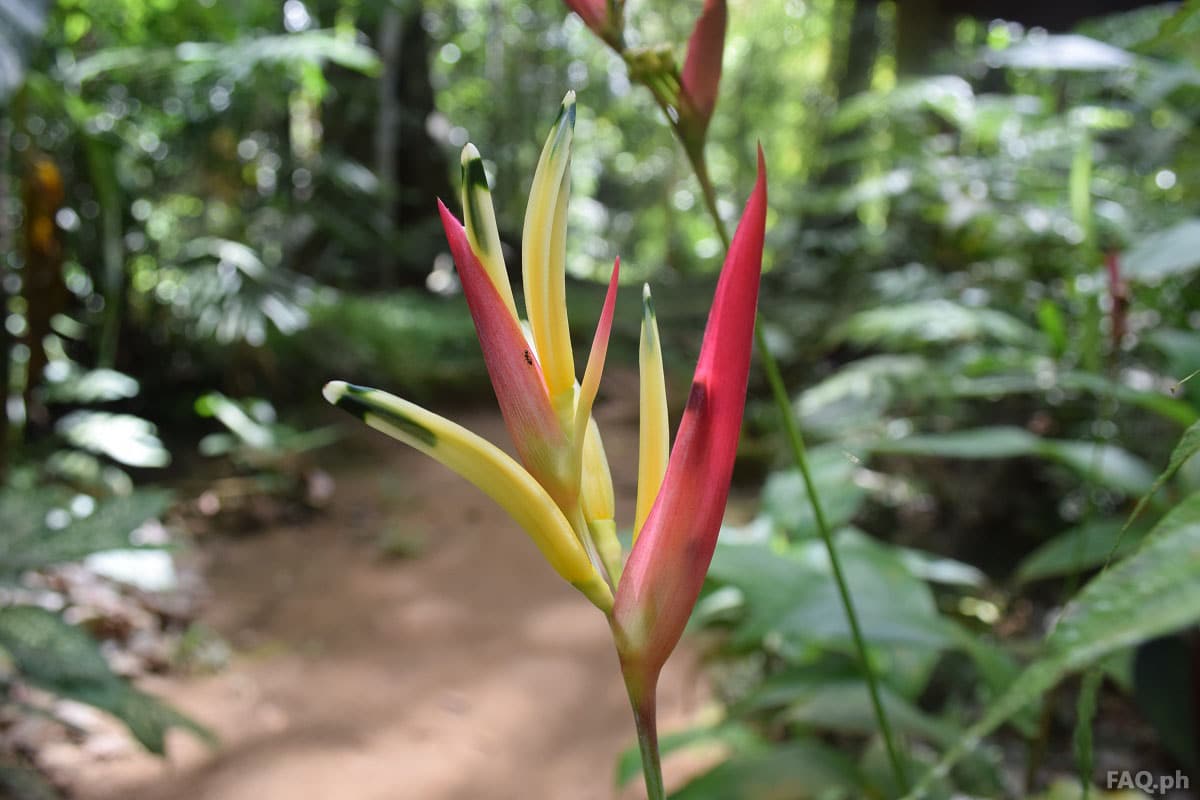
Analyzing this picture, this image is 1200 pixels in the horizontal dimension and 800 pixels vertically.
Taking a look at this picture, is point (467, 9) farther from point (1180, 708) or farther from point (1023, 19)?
point (1180, 708)

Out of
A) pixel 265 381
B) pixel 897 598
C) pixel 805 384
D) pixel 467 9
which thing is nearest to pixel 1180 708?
pixel 897 598

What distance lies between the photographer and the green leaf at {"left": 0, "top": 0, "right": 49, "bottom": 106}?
944 millimetres

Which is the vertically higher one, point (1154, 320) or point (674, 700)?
point (1154, 320)

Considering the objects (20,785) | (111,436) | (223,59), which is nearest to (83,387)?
(111,436)

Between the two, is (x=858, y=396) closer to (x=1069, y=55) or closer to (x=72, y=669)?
(x=1069, y=55)

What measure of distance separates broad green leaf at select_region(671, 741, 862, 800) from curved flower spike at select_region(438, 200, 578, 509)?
0.53m

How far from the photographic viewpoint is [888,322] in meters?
1.37

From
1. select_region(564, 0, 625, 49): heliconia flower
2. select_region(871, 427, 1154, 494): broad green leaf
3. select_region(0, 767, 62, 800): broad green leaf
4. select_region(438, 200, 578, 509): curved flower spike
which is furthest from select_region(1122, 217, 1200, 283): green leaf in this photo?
select_region(0, 767, 62, 800): broad green leaf

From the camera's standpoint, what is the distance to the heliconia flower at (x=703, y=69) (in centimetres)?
33

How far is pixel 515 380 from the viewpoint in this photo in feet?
0.68

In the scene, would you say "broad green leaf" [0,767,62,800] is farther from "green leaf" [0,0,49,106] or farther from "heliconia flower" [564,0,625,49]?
"heliconia flower" [564,0,625,49]

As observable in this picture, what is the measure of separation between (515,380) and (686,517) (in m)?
0.06

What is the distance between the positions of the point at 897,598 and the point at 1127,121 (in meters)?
1.64

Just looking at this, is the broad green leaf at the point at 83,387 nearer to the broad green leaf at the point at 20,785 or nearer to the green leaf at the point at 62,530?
the green leaf at the point at 62,530
